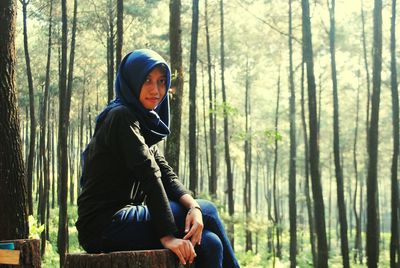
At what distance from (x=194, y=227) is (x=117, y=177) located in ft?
1.41

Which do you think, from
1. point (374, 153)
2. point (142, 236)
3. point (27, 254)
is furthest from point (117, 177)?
point (374, 153)

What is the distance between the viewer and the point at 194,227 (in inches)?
89.0

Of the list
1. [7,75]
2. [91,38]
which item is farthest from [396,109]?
[91,38]

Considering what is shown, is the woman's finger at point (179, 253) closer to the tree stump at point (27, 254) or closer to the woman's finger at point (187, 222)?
the woman's finger at point (187, 222)

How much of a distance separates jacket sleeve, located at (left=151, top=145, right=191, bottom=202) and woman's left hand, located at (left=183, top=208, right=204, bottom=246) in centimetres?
27

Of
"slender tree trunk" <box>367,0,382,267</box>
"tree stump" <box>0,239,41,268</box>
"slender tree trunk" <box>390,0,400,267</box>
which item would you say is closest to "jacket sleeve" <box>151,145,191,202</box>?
"tree stump" <box>0,239,41,268</box>

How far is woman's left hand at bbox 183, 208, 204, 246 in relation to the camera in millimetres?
2258

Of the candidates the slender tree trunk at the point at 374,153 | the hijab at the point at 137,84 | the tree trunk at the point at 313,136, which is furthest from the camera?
the slender tree trunk at the point at 374,153

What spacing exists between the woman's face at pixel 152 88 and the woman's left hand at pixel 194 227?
0.58m

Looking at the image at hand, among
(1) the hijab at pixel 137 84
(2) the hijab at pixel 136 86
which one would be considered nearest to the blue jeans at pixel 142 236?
(2) the hijab at pixel 136 86

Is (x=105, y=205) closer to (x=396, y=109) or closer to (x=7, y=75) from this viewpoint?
(x=7, y=75)

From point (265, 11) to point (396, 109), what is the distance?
7.89m

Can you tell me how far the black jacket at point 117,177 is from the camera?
7.48ft

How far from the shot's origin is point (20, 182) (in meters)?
5.50
